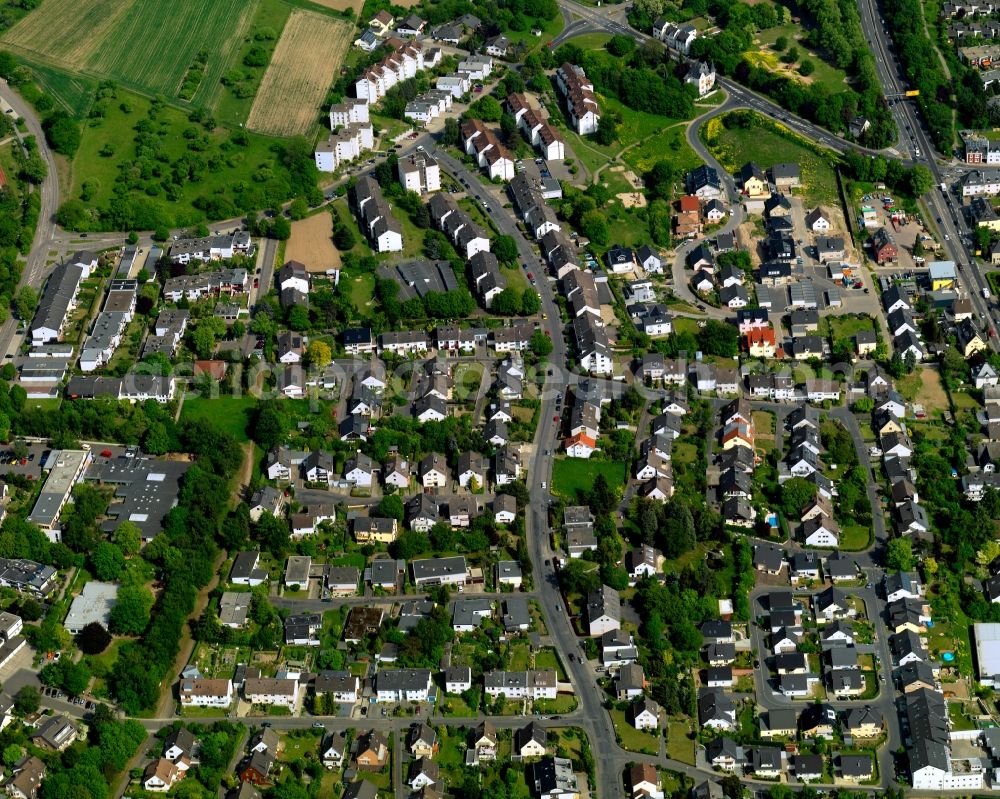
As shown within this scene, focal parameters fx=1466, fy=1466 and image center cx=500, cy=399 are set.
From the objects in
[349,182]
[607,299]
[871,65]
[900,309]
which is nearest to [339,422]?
[607,299]

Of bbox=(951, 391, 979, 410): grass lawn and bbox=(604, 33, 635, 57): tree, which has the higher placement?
bbox=(951, 391, 979, 410): grass lawn

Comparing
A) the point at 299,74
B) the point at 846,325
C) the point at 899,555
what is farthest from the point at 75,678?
the point at 299,74

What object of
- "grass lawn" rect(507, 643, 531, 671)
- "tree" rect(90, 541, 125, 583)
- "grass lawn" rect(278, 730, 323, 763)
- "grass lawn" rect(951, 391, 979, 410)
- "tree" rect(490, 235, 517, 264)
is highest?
"grass lawn" rect(951, 391, 979, 410)

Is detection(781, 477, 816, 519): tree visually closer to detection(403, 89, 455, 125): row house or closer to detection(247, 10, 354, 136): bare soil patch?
detection(403, 89, 455, 125): row house

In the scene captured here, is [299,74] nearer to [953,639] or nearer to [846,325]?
[846,325]

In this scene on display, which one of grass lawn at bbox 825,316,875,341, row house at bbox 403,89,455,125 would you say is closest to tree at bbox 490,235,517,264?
row house at bbox 403,89,455,125

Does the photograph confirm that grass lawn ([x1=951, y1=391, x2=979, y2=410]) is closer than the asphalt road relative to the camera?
Yes
